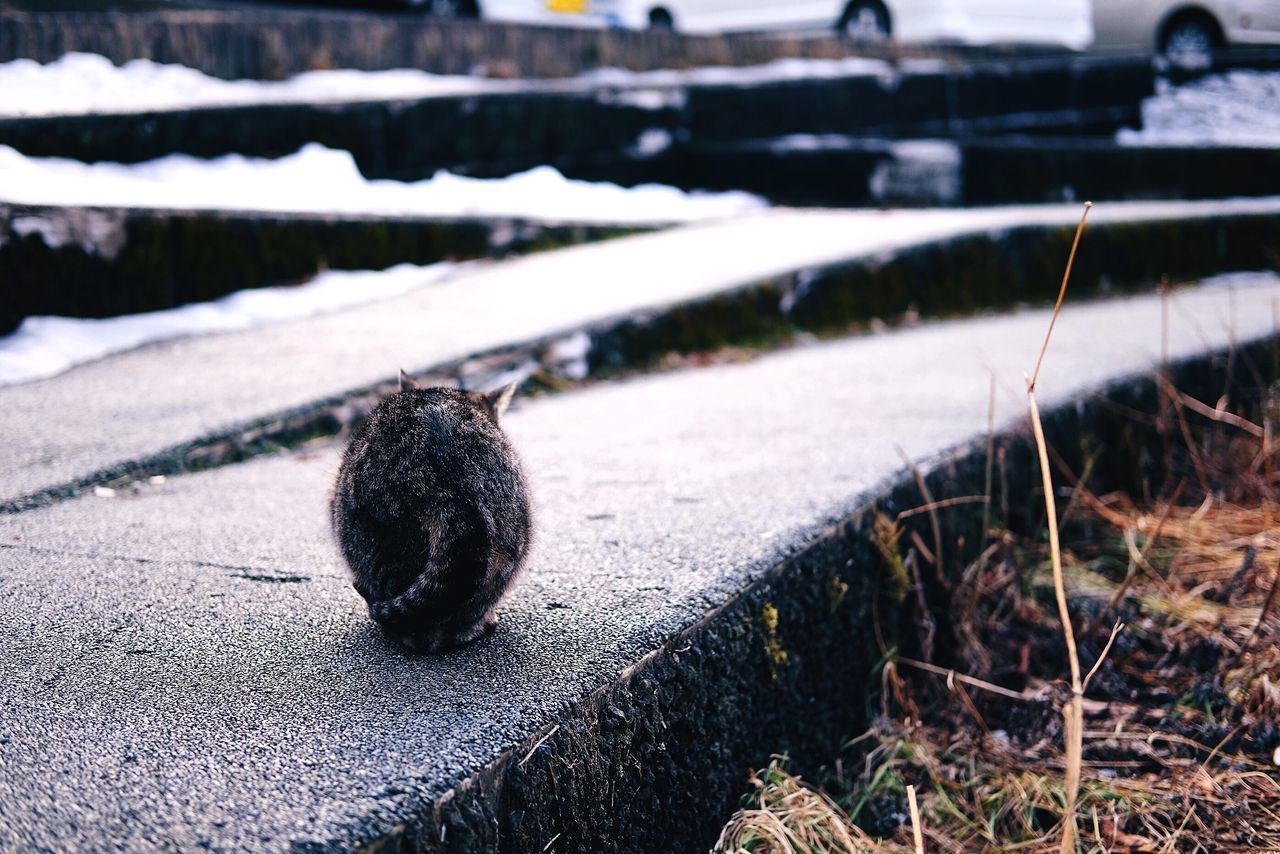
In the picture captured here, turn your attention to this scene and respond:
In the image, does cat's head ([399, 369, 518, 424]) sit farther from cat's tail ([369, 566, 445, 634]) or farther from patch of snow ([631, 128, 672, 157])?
patch of snow ([631, 128, 672, 157])

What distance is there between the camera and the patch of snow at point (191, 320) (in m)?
4.05

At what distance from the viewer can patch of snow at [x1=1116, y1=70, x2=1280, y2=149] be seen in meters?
8.28

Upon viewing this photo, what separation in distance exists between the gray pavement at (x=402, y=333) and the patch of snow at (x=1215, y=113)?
5.05 ft

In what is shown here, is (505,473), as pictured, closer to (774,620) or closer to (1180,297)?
(774,620)

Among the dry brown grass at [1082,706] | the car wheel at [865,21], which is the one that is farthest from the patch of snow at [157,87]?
the car wheel at [865,21]

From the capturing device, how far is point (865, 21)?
14.0 metres

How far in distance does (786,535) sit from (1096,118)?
9803 mm

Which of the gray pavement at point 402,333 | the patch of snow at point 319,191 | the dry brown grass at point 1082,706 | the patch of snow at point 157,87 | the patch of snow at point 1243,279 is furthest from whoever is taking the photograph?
the patch of snow at point 1243,279

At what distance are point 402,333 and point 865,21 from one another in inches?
446

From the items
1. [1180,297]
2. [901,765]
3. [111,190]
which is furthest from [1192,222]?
[111,190]

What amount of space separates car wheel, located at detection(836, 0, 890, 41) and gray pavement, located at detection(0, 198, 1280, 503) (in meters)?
7.45

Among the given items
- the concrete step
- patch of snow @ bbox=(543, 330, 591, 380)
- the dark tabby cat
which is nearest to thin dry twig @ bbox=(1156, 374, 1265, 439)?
patch of snow @ bbox=(543, 330, 591, 380)

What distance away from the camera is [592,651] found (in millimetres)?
1853

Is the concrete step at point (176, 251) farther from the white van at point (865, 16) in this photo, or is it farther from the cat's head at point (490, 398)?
the white van at point (865, 16)
